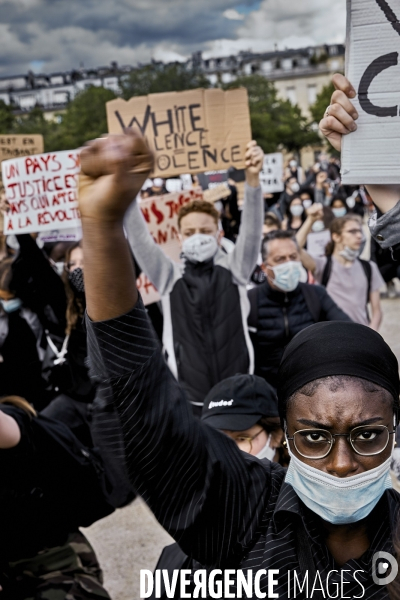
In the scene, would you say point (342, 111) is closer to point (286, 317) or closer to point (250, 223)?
point (250, 223)

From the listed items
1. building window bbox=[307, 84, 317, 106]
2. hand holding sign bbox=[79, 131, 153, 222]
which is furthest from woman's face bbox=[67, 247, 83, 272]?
building window bbox=[307, 84, 317, 106]

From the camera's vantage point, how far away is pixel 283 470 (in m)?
1.68

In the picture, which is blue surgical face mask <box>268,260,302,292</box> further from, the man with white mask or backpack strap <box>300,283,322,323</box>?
the man with white mask

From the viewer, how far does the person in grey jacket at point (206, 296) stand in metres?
4.01

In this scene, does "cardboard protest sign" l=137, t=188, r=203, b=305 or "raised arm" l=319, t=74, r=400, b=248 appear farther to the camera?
"cardboard protest sign" l=137, t=188, r=203, b=305

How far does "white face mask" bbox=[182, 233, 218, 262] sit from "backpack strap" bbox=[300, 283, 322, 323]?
55 cm

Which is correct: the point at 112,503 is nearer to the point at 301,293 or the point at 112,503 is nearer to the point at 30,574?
the point at 30,574

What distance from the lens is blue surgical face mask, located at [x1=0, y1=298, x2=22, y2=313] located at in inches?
197

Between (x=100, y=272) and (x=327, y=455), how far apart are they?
2.17ft

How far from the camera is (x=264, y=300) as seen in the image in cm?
426

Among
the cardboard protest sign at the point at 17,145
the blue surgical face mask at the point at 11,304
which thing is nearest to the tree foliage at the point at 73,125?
the cardboard protest sign at the point at 17,145

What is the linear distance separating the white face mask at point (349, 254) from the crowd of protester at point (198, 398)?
1 cm

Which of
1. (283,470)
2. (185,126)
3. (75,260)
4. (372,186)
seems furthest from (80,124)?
(283,470)

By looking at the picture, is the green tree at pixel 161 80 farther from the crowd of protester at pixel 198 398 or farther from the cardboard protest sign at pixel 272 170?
the crowd of protester at pixel 198 398
